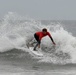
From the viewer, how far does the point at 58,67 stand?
15.7 m

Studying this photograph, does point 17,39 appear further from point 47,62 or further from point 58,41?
point 47,62

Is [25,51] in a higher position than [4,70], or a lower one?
higher

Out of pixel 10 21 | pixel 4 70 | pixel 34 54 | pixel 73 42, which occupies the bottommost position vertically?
pixel 4 70

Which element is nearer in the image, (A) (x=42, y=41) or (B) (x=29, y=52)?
(B) (x=29, y=52)

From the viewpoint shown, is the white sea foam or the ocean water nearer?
the ocean water

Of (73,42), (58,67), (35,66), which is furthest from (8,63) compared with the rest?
(73,42)

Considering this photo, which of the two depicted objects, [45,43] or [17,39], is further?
[17,39]

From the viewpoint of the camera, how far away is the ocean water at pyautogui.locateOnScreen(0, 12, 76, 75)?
15.0 metres

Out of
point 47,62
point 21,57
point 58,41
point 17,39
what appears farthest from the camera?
point 17,39

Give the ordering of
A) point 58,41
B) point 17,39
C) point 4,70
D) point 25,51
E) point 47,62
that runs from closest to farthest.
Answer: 1. point 4,70
2. point 47,62
3. point 25,51
4. point 58,41
5. point 17,39

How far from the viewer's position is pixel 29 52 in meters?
19.4

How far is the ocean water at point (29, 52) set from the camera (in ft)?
49.3

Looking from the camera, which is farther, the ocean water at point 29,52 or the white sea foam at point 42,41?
the white sea foam at point 42,41

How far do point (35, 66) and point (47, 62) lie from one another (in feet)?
3.62
